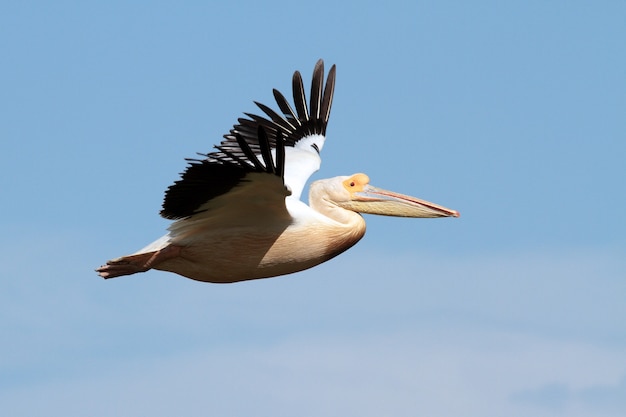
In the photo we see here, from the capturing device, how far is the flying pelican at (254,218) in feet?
34.2

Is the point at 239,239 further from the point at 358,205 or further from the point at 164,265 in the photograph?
the point at 358,205

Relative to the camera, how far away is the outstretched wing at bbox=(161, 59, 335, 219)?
10.2 meters

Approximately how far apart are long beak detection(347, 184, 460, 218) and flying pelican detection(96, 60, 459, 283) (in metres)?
0.01

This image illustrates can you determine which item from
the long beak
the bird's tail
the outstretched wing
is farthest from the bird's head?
the bird's tail

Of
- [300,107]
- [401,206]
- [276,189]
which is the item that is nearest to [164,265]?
[276,189]

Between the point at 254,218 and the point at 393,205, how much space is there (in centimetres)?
188

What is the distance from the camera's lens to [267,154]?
10008 mm

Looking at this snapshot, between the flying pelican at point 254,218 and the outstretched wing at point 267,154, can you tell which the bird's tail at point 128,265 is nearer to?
the flying pelican at point 254,218

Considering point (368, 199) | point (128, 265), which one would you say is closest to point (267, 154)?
point (128, 265)

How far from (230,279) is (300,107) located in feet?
11.9

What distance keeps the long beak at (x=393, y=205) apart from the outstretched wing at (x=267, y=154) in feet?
2.37

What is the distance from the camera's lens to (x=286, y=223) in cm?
1119

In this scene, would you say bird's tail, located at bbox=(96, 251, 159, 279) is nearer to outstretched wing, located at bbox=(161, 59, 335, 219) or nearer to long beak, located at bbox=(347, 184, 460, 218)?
outstretched wing, located at bbox=(161, 59, 335, 219)

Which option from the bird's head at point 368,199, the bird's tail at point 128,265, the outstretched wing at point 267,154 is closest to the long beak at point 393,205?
the bird's head at point 368,199
